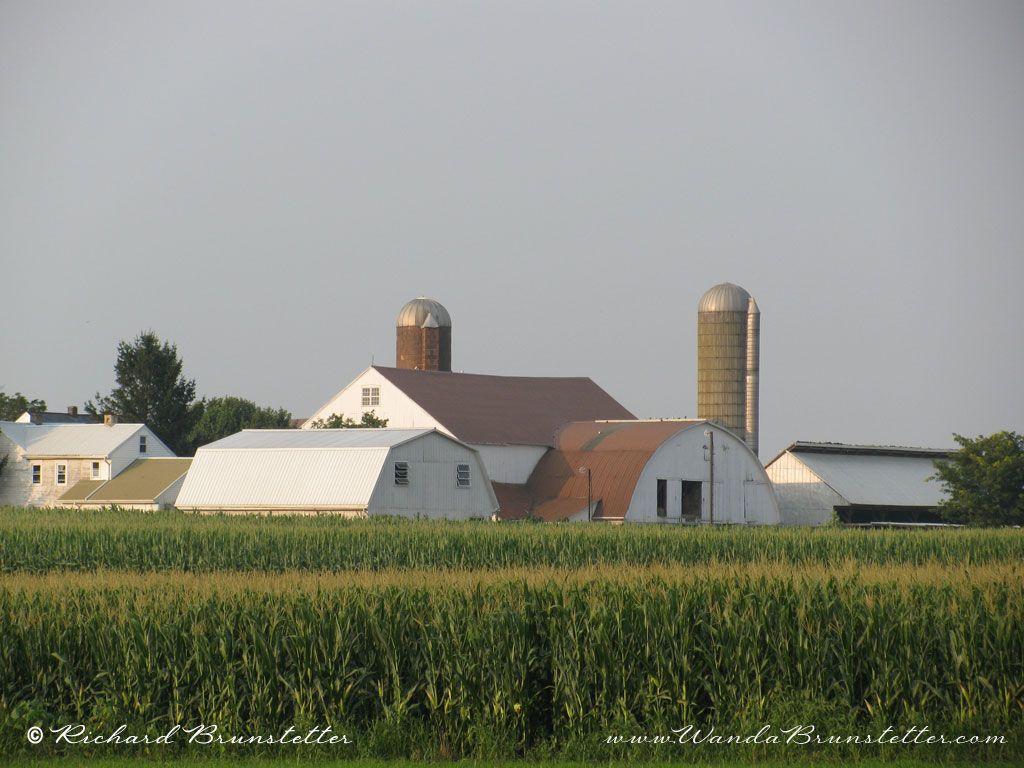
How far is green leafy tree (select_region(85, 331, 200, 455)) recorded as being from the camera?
9738 centimetres

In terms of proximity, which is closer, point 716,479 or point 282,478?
point 282,478

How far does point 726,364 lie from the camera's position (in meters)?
80.2

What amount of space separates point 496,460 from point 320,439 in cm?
984

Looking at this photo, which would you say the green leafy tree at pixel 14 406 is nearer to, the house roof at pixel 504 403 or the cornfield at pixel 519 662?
the house roof at pixel 504 403

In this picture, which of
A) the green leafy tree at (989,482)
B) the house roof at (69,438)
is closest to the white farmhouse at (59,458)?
the house roof at (69,438)

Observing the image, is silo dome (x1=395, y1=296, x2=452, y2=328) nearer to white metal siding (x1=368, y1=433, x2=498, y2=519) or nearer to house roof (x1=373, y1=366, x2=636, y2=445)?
house roof (x1=373, y1=366, x2=636, y2=445)

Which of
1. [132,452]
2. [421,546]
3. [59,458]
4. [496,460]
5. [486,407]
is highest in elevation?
[486,407]

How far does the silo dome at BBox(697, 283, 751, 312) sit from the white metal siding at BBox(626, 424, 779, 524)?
46.3 ft

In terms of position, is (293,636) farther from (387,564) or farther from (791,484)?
(791,484)

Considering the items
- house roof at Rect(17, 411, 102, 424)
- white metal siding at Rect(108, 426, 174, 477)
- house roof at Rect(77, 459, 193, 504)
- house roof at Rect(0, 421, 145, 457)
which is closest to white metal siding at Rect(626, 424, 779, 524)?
house roof at Rect(77, 459, 193, 504)

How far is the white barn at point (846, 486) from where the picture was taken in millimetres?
73875

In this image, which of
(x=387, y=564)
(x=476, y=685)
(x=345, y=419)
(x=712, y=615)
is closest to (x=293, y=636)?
(x=476, y=685)

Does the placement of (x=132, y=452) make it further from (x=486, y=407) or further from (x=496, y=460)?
(x=496, y=460)

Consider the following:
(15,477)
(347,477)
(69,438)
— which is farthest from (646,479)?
(15,477)
